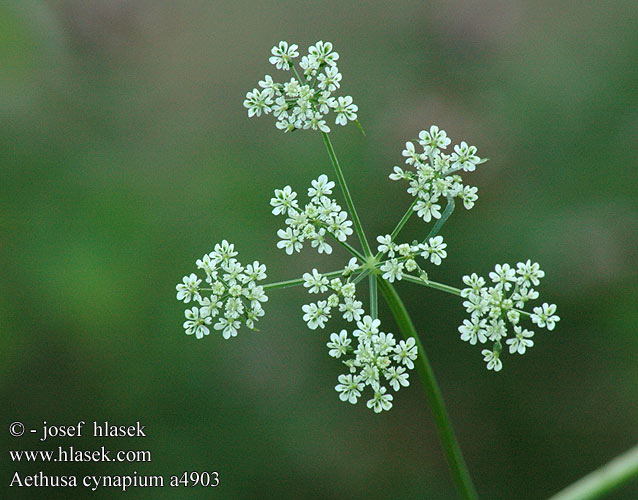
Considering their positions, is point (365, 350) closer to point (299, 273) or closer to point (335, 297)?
point (335, 297)

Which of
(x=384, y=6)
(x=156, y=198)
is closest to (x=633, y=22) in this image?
(x=384, y=6)

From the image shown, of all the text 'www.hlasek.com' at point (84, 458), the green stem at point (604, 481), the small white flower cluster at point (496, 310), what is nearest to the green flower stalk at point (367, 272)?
the small white flower cluster at point (496, 310)

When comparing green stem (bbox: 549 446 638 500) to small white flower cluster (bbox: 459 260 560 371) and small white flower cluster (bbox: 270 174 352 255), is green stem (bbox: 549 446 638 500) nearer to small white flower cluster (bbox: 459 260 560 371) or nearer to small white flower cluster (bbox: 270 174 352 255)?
small white flower cluster (bbox: 459 260 560 371)

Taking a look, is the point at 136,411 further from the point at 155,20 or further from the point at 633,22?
the point at 633,22

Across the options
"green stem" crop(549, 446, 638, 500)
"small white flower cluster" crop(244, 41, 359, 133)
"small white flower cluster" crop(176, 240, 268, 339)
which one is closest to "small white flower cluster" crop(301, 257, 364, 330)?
"small white flower cluster" crop(176, 240, 268, 339)

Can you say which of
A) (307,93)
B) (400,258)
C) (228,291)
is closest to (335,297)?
(400,258)
